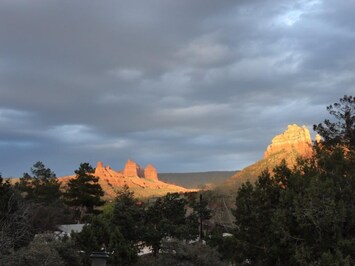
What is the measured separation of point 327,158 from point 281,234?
436cm

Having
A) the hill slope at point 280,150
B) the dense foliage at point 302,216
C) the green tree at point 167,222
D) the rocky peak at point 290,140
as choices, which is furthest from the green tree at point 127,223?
the rocky peak at point 290,140

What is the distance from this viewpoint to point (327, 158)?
20.5 meters

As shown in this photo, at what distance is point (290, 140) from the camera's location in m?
134

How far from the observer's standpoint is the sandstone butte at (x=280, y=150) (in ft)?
379

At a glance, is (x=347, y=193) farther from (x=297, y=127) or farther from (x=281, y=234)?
(x=297, y=127)

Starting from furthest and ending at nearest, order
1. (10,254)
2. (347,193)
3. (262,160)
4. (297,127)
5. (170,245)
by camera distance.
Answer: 1. (297,127)
2. (262,160)
3. (170,245)
4. (347,193)
5. (10,254)

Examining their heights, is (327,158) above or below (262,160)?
below

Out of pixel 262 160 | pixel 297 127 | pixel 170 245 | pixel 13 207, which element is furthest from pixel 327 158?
pixel 297 127

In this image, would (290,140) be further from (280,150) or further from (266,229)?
(266,229)

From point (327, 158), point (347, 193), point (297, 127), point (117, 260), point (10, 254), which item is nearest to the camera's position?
point (10, 254)

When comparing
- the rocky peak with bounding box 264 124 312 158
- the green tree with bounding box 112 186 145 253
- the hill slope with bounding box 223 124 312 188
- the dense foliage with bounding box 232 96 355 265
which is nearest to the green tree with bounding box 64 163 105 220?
the green tree with bounding box 112 186 145 253

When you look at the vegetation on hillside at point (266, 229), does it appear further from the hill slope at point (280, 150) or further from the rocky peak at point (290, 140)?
the rocky peak at point (290, 140)

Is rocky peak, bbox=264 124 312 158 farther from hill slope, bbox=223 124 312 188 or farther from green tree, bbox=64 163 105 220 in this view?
green tree, bbox=64 163 105 220

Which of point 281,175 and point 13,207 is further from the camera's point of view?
point 13,207
